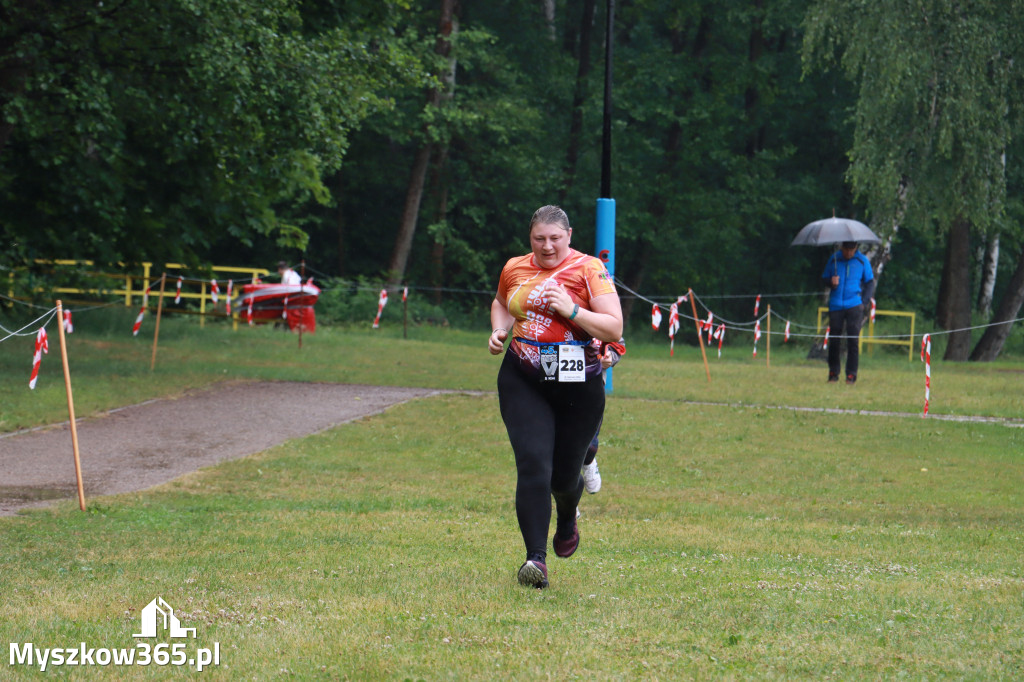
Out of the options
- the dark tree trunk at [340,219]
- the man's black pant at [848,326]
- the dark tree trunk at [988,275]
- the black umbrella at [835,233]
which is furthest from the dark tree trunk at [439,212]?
the man's black pant at [848,326]

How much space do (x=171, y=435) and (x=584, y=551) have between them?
7389mm

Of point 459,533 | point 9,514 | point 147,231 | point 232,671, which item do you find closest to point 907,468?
point 459,533

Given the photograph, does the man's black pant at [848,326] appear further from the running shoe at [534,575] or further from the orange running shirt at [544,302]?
the running shoe at [534,575]

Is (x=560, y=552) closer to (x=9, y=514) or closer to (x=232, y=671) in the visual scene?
(x=232, y=671)

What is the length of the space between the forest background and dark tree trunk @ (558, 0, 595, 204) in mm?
87

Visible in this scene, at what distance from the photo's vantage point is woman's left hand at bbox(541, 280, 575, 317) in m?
6.08

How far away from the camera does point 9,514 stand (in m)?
9.18

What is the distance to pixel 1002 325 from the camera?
29.1 meters

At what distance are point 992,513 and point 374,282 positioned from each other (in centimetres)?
2882

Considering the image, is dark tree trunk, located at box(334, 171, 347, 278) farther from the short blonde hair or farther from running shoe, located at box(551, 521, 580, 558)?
the short blonde hair

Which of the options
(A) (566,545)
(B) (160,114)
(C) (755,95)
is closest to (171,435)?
(B) (160,114)

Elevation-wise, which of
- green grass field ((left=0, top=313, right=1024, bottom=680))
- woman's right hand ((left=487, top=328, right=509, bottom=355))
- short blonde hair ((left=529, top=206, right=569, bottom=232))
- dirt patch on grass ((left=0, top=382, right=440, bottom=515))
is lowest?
dirt patch on grass ((left=0, top=382, right=440, bottom=515))

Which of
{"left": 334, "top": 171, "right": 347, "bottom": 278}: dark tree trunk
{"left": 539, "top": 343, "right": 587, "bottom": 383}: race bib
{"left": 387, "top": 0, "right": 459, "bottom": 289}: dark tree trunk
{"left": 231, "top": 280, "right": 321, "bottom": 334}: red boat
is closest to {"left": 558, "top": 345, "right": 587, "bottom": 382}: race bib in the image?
{"left": 539, "top": 343, "right": 587, "bottom": 383}: race bib

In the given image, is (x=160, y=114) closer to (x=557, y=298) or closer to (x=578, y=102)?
(x=557, y=298)
